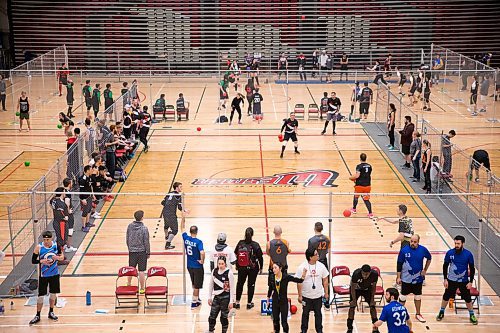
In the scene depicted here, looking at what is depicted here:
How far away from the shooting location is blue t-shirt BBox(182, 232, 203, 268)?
1603 centimetres

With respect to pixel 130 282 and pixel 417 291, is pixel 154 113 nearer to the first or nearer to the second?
pixel 130 282

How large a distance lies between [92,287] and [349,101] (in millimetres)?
25383

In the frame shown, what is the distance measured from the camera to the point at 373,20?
49.9 metres

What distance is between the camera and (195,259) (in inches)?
640

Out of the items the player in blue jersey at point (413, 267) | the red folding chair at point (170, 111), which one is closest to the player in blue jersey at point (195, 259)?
the player in blue jersey at point (413, 267)

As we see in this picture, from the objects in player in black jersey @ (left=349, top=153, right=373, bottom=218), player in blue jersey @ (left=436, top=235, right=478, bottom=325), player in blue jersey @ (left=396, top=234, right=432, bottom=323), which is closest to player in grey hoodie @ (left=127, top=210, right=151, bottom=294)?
player in blue jersey @ (left=396, top=234, right=432, bottom=323)

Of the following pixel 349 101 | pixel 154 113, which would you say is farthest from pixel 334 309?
pixel 349 101

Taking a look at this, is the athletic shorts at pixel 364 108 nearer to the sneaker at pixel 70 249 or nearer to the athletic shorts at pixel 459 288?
the sneaker at pixel 70 249

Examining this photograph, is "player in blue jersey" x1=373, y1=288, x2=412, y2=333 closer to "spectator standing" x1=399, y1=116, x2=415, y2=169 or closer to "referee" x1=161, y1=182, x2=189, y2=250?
"referee" x1=161, y1=182, x2=189, y2=250

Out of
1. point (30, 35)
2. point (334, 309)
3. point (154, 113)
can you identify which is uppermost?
point (30, 35)

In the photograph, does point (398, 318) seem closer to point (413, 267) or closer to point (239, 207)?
point (413, 267)

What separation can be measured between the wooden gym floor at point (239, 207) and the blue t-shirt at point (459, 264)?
0.99 meters

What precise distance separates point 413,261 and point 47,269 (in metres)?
7.13

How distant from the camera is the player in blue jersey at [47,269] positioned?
1538 centimetres
